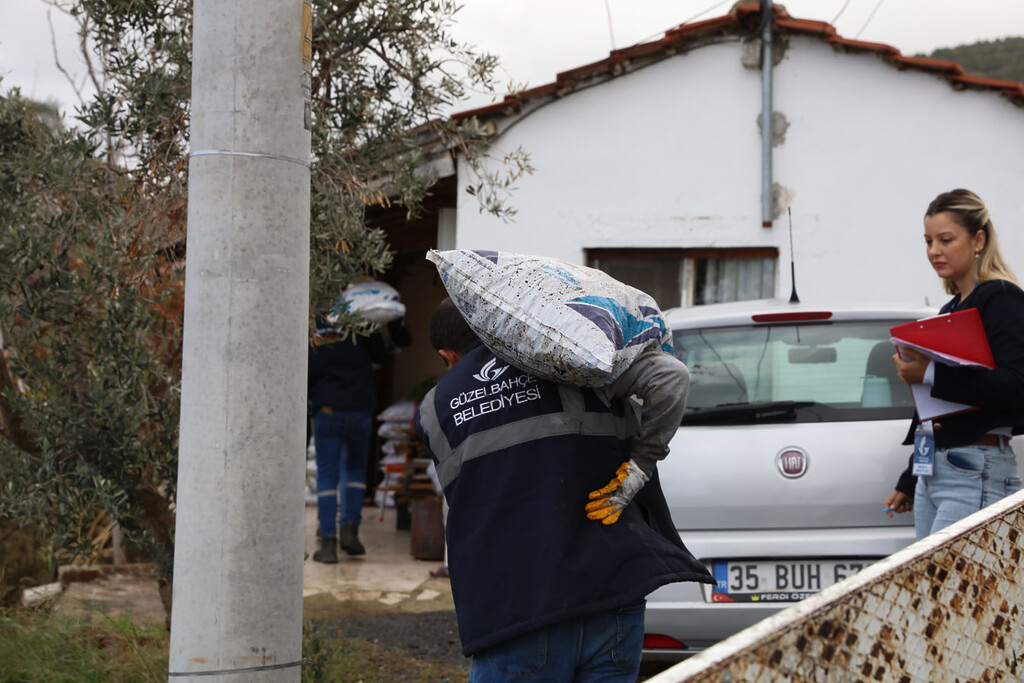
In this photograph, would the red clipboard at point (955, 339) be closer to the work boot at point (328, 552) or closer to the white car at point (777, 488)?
the white car at point (777, 488)

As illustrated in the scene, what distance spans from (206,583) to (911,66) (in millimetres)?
6518

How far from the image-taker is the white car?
3887 millimetres

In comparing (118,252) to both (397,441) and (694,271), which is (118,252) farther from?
(397,441)

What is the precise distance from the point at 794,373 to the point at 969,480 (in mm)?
1062

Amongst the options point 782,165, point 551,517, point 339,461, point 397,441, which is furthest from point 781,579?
point 397,441

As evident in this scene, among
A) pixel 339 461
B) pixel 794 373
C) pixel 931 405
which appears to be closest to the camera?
pixel 931 405

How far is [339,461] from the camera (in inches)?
323

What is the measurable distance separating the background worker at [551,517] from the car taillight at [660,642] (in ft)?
5.07

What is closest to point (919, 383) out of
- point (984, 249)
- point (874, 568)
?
point (984, 249)

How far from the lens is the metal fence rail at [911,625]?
4.53 feet

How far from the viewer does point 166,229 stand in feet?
13.4

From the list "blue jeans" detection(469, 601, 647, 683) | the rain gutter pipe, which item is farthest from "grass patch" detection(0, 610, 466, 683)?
the rain gutter pipe

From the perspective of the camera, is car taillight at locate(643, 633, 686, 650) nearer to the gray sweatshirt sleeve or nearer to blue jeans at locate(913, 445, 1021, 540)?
blue jeans at locate(913, 445, 1021, 540)

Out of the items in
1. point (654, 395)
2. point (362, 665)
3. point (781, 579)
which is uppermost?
point (654, 395)
